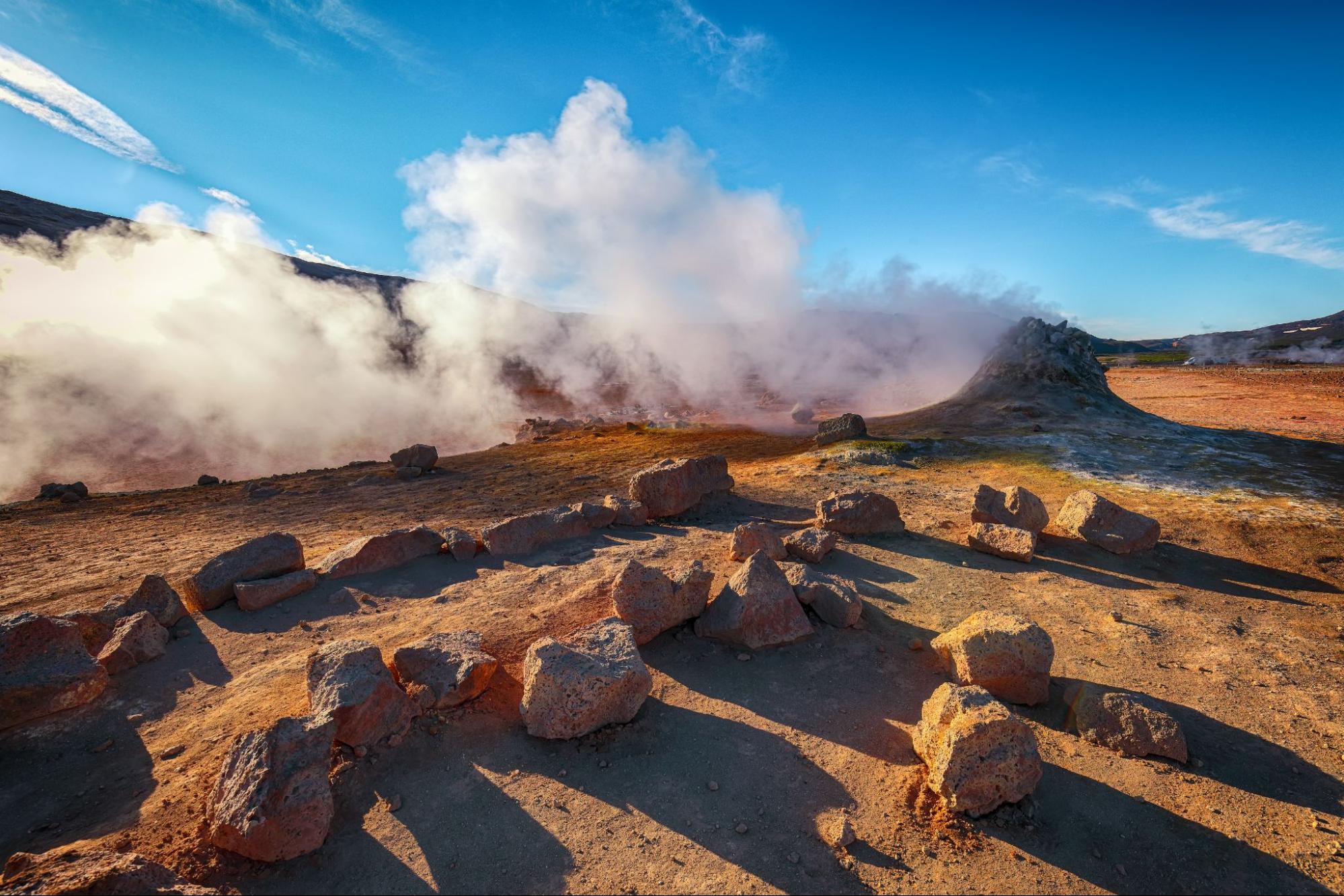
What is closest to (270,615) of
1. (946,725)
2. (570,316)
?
(946,725)

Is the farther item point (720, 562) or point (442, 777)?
point (720, 562)

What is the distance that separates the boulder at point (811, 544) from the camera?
6594 millimetres

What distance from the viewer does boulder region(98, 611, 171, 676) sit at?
4.65 m

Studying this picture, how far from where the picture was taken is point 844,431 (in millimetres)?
14234

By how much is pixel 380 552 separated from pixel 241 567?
1.37 metres

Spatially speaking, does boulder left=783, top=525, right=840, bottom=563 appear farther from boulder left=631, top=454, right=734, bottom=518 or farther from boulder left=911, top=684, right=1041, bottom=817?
boulder left=911, top=684, right=1041, bottom=817

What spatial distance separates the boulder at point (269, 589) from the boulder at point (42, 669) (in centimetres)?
126

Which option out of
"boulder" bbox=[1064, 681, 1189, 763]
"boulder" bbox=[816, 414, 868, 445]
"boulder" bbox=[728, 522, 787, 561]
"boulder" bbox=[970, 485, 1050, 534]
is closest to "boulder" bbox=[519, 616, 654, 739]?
"boulder" bbox=[728, 522, 787, 561]

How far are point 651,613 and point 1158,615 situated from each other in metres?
5.13

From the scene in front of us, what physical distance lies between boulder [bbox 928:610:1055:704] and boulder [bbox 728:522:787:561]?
256cm

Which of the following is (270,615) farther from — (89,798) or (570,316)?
(570,316)

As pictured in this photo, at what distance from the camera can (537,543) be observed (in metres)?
7.25

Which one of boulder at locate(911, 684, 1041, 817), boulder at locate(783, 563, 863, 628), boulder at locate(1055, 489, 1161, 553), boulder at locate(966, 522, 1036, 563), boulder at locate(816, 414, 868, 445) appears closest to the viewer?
boulder at locate(911, 684, 1041, 817)

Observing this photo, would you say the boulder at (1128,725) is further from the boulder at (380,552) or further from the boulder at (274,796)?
the boulder at (380,552)
